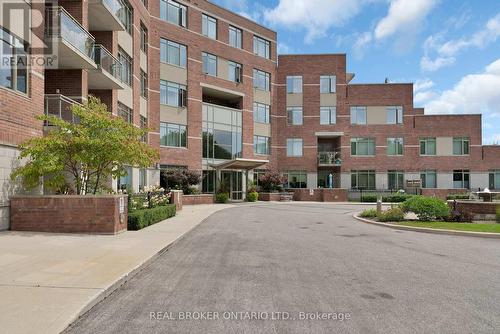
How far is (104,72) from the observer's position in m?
19.4

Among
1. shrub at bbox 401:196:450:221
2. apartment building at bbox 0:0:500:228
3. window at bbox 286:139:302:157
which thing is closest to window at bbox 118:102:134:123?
apartment building at bbox 0:0:500:228

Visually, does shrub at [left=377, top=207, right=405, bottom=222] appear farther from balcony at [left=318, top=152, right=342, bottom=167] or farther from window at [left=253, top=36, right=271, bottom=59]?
window at [left=253, top=36, right=271, bottom=59]

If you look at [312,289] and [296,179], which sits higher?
[296,179]

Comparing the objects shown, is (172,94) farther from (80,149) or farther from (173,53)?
(80,149)

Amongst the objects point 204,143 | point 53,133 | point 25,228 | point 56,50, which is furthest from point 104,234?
point 204,143

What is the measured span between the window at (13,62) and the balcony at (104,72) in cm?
536

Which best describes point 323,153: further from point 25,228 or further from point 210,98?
point 25,228

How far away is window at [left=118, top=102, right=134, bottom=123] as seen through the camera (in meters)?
24.9

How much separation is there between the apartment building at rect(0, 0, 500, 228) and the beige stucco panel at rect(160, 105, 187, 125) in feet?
0.29

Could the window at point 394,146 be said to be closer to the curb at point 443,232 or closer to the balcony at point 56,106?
the curb at point 443,232

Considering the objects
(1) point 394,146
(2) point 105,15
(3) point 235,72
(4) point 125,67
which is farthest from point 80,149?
(1) point 394,146

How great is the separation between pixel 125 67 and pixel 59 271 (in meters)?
20.9

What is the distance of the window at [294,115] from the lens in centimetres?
4497

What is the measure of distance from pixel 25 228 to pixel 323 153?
36030 mm
